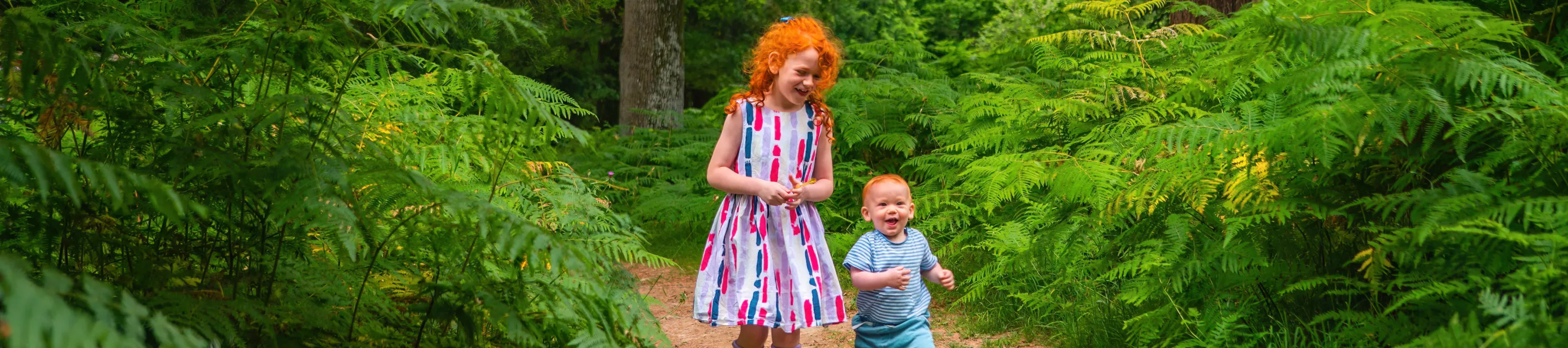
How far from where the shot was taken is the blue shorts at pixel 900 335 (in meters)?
3.40

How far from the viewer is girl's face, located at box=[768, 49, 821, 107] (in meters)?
3.43

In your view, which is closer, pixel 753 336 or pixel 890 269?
pixel 890 269

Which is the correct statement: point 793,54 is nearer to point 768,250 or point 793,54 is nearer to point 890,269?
point 768,250

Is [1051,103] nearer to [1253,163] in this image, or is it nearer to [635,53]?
[1253,163]

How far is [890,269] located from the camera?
3.33 m

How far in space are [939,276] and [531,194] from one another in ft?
5.49

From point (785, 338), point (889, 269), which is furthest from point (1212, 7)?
point (785, 338)

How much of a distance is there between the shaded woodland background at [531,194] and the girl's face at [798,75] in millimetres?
694

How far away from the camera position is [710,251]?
3594mm

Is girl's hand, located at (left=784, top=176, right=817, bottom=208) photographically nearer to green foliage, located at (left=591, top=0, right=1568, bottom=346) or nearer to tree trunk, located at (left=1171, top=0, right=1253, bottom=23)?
green foliage, located at (left=591, top=0, right=1568, bottom=346)

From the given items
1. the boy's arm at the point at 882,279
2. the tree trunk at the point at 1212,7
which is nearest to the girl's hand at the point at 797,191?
the boy's arm at the point at 882,279

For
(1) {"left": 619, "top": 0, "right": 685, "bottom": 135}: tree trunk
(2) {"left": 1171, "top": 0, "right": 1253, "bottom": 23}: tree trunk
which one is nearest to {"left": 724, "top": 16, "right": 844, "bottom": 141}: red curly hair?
(2) {"left": 1171, "top": 0, "right": 1253, "bottom": 23}: tree trunk

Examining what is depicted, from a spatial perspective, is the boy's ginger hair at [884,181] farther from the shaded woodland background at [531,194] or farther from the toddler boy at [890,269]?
the shaded woodland background at [531,194]

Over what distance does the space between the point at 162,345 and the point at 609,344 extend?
3.38 ft
